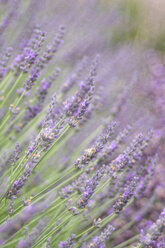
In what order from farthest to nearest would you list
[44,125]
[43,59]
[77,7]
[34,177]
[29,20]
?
[77,7]
[29,20]
[34,177]
[43,59]
[44,125]

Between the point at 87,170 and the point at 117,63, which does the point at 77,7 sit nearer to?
the point at 117,63

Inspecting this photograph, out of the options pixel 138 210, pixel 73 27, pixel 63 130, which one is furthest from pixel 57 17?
pixel 138 210

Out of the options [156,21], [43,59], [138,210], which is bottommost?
[138,210]

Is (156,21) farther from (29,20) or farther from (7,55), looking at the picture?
(7,55)

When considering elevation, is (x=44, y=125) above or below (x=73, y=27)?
below

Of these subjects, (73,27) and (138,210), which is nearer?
(138,210)

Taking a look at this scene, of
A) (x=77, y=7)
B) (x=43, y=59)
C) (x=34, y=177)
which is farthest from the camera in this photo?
(x=77, y=7)

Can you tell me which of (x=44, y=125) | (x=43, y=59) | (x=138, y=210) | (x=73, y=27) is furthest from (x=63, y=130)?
(x=73, y=27)
